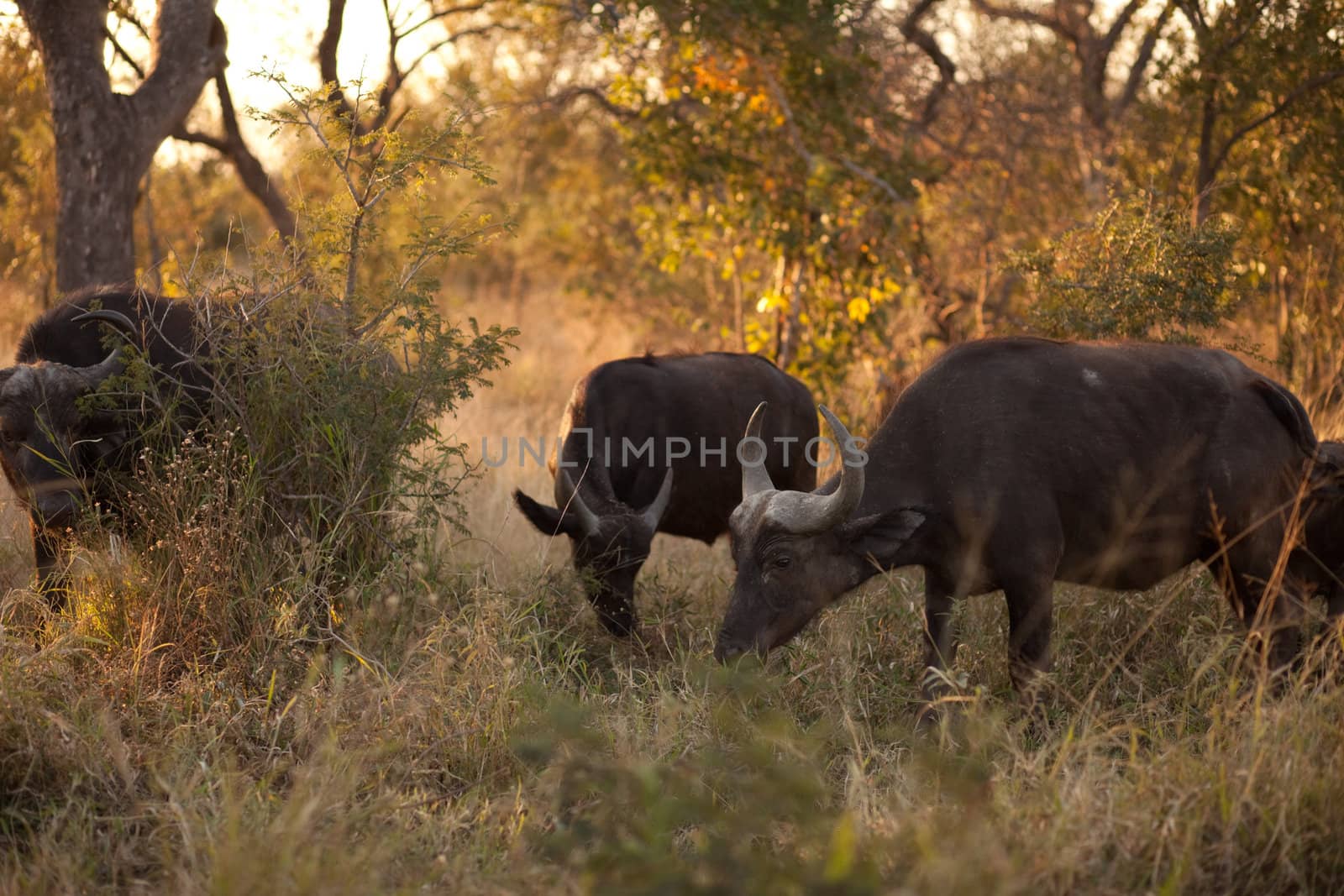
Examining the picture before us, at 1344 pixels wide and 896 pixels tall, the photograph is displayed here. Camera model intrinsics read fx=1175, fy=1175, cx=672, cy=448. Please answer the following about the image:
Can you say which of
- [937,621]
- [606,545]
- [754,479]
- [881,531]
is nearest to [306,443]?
[606,545]

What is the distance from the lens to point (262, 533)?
546 cm

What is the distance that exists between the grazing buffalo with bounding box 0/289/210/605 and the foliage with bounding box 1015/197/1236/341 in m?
4.83

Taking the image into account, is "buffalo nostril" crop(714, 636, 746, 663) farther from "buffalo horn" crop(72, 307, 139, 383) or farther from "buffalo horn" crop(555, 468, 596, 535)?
"buffalo horn" crop(72, 307, 139, 383)

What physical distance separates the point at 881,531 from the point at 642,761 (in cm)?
131

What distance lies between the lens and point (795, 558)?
4758mm

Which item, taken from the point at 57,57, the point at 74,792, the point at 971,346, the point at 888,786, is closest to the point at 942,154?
the point at 971,346

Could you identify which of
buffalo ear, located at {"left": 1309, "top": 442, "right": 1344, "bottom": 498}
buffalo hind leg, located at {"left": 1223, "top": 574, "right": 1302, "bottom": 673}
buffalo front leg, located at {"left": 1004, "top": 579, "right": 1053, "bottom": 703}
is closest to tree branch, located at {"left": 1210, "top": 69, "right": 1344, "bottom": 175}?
buffalo ear, located at {"left": 1309, "top": 442, "right": 1344, "bottom": 498}

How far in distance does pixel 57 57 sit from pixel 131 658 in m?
4.84

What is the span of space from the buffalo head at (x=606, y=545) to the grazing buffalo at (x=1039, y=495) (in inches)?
46.3

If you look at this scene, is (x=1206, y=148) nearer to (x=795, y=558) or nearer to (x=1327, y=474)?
(x=1327, y=474)

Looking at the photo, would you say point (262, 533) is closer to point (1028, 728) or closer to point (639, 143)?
point (1028, 728)

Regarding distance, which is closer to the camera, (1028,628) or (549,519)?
(1028,628)

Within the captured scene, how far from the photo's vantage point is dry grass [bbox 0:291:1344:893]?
10.7 ft

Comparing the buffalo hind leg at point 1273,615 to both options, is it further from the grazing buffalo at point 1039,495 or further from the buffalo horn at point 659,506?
the buffalo horn at point 659,506
